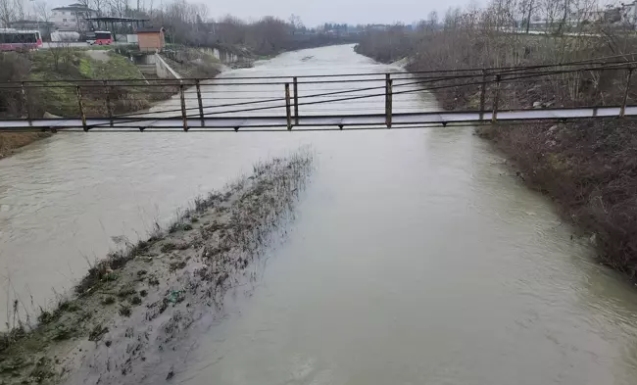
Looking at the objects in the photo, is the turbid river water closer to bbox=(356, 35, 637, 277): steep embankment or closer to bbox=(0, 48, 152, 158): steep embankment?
bbox=(356, 35, 637, 277): steep embankment

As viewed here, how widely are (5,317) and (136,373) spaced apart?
309 centimetres

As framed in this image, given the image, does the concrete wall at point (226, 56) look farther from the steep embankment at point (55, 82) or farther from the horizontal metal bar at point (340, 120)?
the horizontal metal bar at point (340, 120)

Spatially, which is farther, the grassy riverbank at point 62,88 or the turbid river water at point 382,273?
the grassy riverbank at point 62,88

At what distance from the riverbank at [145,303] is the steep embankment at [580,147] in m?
5.99

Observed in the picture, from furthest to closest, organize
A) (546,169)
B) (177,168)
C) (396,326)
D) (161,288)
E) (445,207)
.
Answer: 1. (177,168)
2. (546,169)
3. (445,207)
4. (161,288)
5. (396,326)

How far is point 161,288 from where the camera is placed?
927cm

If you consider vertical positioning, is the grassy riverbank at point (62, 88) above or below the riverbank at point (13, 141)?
above

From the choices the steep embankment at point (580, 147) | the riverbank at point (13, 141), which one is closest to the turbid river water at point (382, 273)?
the steep embankment at point (580, 147)

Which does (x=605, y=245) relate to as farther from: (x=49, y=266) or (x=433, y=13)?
(x=433, y=13)

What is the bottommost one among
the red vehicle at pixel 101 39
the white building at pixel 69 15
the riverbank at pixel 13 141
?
the riverbank at pixel 13 141

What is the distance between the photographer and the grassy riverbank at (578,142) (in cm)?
1053

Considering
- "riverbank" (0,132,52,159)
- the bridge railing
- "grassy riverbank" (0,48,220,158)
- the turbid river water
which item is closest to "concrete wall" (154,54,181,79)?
"grassy riverbank" (0,48,220,158)

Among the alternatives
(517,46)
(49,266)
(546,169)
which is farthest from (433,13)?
(49,266)

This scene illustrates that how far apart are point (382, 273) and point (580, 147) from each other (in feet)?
28.2
